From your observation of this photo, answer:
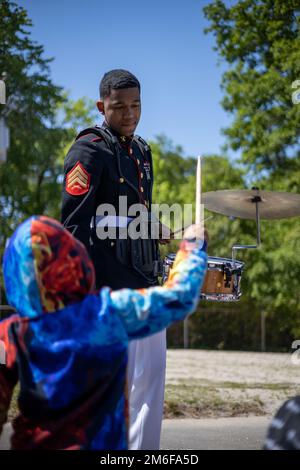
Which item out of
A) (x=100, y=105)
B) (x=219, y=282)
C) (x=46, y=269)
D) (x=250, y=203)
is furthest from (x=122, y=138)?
→ (x=250, y=203)

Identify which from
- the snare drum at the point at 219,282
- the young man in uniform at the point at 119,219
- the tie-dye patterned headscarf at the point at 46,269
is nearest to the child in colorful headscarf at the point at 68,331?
the tie-dye patterned headscarf at the point at 46,269

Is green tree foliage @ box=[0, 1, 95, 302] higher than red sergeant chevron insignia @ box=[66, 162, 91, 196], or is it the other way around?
green tree foliage @ box=[0, 1, 95, 302]

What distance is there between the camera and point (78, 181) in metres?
3.76

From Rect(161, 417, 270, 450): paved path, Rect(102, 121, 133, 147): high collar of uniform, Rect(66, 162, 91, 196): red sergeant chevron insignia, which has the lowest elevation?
Rect(161, 417, 270, 450): paved path

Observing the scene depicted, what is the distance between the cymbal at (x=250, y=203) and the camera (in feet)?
18.0

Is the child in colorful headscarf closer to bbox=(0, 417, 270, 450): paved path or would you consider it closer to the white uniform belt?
the white uniform belt

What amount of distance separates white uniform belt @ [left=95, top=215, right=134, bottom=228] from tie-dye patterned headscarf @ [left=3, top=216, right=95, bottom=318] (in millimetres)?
1240

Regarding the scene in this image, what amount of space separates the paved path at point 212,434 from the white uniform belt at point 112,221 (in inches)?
75.0

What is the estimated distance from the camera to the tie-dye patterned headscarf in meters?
2.45

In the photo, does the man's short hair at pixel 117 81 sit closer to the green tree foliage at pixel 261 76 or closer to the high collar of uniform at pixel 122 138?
the high collar of uniform at pixel 122 138

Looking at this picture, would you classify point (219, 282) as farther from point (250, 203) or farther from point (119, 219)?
point (250, 203)

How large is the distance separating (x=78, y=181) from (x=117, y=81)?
1.72ft

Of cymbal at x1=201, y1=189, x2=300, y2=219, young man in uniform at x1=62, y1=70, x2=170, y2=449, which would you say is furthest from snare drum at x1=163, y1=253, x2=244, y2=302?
cymbal at x1=201, y1=189, x2=300, y2=219
